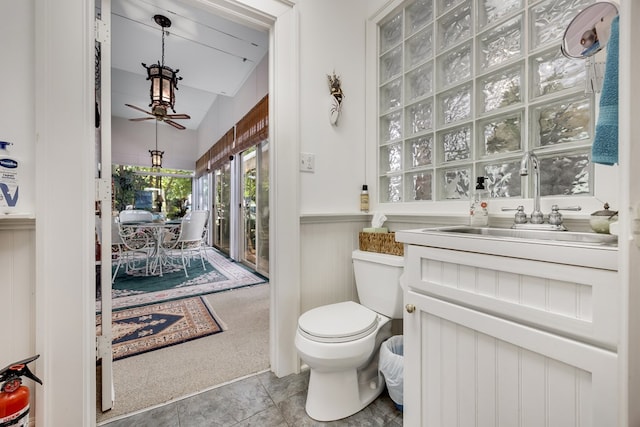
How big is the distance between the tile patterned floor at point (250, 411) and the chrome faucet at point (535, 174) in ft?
3.50

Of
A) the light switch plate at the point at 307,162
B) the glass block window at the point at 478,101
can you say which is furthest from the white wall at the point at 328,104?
the glass block window at the point at 478,101

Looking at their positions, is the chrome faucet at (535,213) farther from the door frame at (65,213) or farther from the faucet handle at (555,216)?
the door frame at (65,213)

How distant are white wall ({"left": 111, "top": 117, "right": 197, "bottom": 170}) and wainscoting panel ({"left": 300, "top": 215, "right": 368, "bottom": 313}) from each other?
18.6 ft

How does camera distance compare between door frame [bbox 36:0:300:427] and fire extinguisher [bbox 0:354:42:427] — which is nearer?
fire extinguisher [bbox 0:354:42:427]

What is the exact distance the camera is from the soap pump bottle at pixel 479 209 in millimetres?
1232

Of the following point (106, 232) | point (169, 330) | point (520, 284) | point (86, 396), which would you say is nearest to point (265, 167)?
point (169, 330)

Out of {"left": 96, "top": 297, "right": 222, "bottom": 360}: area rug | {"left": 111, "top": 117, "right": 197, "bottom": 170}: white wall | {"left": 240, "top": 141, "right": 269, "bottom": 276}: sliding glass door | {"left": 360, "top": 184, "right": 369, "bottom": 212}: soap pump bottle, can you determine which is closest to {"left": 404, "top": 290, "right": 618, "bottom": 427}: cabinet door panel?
{"left": 360, "top": 184, "right": 369, "bottom": 212}: soap pump bottle

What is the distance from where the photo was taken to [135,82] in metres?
4.37

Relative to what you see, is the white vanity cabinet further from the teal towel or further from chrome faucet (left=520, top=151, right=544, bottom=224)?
chrome faucet (left=520, top=151, right=544, bottom=224)

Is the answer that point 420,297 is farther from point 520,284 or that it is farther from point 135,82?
point 135,82

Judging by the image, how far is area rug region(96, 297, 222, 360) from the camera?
1.90 metres

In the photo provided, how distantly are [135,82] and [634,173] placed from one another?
5.66 metres

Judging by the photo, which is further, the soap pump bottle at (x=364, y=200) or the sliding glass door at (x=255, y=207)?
the sliding glass door at (x=255, y=207)

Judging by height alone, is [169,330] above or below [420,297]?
below
